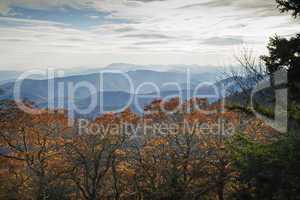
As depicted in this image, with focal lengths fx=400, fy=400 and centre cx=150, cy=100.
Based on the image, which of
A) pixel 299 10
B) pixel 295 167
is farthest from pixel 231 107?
Result: pixel 299 10

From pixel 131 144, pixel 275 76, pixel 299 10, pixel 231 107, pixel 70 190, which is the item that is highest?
pixel 299 10

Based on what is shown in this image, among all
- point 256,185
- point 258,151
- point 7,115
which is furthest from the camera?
point 7,115

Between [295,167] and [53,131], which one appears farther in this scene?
[53,131]

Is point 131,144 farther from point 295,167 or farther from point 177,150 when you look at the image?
point 295,167

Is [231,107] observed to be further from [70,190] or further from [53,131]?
[70,190]

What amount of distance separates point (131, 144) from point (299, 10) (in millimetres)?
13419

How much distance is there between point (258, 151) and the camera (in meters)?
12.0

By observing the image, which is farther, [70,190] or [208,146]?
[70,190]

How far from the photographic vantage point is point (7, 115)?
22359 millimetres

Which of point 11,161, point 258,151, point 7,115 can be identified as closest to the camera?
point 258,151

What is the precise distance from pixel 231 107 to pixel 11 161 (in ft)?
59.3

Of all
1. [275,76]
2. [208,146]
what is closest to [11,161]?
[208,146]

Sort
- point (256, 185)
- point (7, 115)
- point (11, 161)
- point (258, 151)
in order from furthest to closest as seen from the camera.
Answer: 1. point (11, 161)
2. point (7, 115)
3. point (256, 185)
4. point (258, 151)

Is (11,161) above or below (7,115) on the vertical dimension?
below
